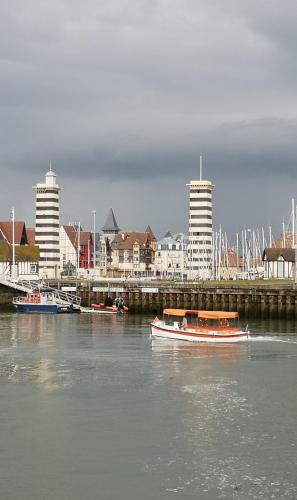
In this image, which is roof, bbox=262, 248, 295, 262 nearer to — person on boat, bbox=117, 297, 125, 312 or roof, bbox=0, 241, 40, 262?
roof, bbox=0, 241, 40, 262

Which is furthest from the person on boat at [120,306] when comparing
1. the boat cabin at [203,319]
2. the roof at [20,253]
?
the roof at [20,253]

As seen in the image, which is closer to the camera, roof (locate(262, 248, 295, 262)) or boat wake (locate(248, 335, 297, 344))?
boat wake (locate(248, 335, 297, 344))

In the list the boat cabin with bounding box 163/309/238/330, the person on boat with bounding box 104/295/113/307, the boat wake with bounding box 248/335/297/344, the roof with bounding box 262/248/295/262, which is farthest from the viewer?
the roof with bounding box 262/248/295/262

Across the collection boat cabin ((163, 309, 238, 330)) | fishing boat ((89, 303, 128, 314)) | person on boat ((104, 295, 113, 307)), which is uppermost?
person on boat ((104, 295, 113, 307))

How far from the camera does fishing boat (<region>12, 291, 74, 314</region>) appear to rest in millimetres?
129500

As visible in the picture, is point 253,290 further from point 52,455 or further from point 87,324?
point 52,455

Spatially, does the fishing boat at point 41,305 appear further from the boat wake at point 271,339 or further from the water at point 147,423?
the water at point 147,423

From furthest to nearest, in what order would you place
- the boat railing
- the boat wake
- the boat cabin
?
1. the boat railing
2. the boat cabin
3. the boat wake

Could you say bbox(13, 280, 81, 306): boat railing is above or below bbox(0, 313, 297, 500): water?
above

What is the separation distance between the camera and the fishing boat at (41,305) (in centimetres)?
12950

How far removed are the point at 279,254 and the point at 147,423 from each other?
144937 mm

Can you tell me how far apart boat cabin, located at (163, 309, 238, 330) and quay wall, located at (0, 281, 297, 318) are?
599 centimetres

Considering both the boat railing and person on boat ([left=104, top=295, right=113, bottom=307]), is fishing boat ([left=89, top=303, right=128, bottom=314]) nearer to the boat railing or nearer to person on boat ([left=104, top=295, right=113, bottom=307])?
person on boat ([left=104, top=295, right=113, bottom=307])

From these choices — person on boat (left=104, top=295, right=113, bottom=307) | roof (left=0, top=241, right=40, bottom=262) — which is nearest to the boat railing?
person on boat (left=104, top=295, right=113, bottom=307)
